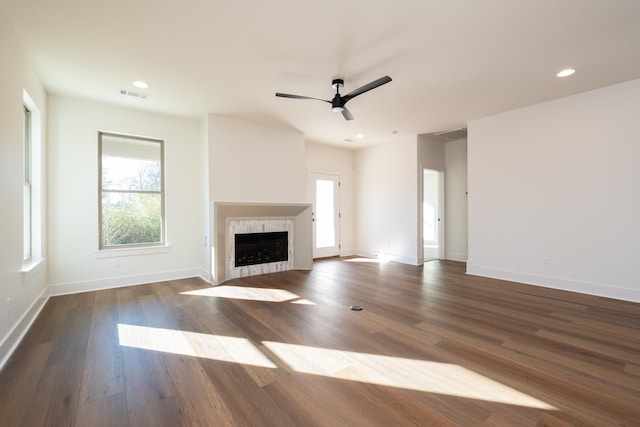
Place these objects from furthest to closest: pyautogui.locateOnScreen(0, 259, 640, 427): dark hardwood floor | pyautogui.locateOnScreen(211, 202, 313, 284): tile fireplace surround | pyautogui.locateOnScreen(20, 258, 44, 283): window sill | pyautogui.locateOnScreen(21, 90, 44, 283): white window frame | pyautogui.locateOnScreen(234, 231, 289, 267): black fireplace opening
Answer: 1. pyautogui.locateOnScreen(234, 231, 289, 267): black fireplace opening
2. pyautogui.locateOnScreen(211, 202, 313, 284): tile fireplace surround
3. pyautogui.locateOnScreen(21, 90, 44, 283): white window frame
4. pyautogui.locateOnScreen(20, 258, 44, 283): window sill
5. pyautogui.locateOnScreen(0, 259, 640, 427): dark hardwood floor

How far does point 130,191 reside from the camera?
4594 millimetres

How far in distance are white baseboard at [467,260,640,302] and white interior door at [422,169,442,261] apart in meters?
1.90

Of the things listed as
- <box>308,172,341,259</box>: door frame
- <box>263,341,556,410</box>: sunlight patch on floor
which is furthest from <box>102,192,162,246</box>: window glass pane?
<box>263,341,556,410</box>: sunlight patch on floor

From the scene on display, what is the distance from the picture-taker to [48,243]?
3.94 m

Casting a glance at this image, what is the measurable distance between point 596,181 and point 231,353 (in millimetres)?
5076

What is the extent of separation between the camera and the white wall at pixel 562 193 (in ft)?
12.2

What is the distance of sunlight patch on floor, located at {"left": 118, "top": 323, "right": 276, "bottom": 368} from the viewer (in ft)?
7.63

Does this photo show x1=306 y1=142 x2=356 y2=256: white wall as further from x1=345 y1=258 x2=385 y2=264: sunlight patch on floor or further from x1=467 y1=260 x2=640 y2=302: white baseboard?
x1=467 y1=260 x2=640 y2=302: white baseboard

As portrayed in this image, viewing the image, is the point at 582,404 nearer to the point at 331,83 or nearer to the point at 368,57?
the point at 368,57

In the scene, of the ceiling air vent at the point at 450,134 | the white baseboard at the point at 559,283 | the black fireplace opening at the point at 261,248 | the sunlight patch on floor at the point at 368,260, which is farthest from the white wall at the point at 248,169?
the white baseboard at the point at 559,283

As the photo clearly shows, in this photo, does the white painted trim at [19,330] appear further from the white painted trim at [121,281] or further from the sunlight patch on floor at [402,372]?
the sunlight patch on floor at [402,372]

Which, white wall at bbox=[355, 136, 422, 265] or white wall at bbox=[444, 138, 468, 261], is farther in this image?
white wall at bbox=[444, 138, 468, 261]

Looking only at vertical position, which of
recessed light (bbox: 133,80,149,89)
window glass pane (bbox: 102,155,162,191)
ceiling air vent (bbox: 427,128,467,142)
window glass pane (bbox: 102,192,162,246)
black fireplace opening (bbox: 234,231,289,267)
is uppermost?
ceiling air vent (bbox: 427,128,467,142)

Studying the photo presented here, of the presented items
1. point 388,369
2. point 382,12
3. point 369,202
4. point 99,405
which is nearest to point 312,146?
point 369,202
